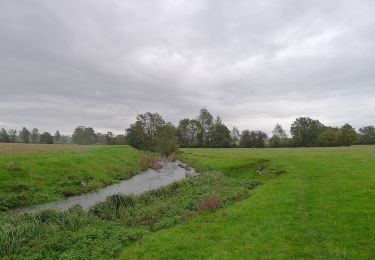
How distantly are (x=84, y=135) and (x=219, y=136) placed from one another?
94.2 meters

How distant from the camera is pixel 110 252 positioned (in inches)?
497

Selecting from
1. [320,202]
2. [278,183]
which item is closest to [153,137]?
[278,183]

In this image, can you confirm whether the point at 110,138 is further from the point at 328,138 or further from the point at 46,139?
the point at 328,138

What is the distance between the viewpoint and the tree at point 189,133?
135m

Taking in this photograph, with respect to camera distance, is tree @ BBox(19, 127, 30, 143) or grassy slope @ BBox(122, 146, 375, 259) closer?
grassy slope @ BBox(122, 146, 375, 259)

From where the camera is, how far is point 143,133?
113125 millimetres

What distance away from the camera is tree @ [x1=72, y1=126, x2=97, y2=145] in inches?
7347

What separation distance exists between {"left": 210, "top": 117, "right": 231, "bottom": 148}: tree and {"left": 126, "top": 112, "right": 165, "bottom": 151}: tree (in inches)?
854

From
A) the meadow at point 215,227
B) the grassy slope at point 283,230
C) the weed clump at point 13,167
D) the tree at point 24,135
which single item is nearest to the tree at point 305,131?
the meadow at point 215,227

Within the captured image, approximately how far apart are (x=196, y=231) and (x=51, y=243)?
19.5 ft

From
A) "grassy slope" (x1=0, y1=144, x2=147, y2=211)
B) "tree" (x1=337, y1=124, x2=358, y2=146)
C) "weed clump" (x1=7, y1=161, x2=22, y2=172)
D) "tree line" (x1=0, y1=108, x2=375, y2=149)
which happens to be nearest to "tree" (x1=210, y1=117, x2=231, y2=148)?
"tree line" (x1=0, y1=108, x2=375, y2=149)

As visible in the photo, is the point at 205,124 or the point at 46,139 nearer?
the point at 205,124

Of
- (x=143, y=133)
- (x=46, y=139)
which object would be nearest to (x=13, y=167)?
(x=143, y=133)

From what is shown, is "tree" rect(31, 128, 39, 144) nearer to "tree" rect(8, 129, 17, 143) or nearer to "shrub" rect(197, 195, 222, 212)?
"tree" rect(8, 129, 17, 143)
